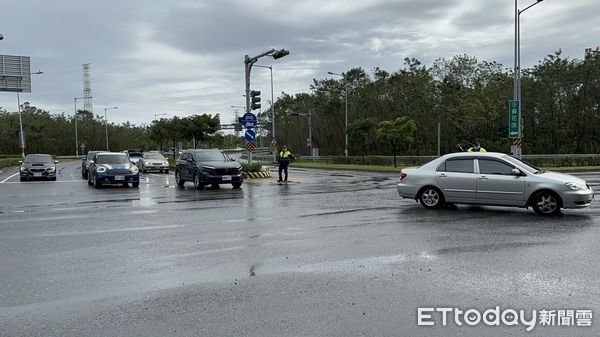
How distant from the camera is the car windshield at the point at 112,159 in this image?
22.2 meters

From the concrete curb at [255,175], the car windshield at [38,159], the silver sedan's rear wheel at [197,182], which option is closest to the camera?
the silver sedan's rear wheel at [197,182]

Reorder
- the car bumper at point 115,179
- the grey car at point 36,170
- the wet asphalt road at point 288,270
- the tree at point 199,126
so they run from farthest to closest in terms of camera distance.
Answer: the tree at point 199,126 < the grey car at point 36,170 < the car bumper at point 115,179 < the wet asphalt road at point 288,270

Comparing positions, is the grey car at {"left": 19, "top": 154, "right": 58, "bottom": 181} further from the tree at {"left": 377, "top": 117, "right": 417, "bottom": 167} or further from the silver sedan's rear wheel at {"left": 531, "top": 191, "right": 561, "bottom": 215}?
the silver sedan's rear wheel at {"left": 531, "top": 191, "right": 561, "bottom": 215}

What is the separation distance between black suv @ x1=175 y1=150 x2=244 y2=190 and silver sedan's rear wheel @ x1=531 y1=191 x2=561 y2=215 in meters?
12.0

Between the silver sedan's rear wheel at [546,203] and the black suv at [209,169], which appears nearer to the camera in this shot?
the silver sedan's rear wheel at [546,203]

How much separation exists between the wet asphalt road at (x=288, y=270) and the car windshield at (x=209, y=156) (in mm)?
9057

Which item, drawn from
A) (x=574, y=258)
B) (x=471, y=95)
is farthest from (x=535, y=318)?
(x=471, y=95)

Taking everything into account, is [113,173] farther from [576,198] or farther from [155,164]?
[576,198]

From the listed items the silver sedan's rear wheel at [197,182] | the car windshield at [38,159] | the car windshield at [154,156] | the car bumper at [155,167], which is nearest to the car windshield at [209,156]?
the silver sedan's rear wheel at [197,182]

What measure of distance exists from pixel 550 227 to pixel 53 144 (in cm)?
9634

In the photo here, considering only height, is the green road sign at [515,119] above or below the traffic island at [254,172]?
above

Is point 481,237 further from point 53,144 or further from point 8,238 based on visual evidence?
point 53,144

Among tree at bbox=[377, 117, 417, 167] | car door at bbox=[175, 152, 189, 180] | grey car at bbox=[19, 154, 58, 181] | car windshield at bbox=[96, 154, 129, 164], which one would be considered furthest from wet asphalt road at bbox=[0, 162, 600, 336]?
tree at bbox=[377, 117, 417, 167]

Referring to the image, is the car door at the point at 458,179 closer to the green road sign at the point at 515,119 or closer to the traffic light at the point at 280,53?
the traffic light at the point at 280,53
